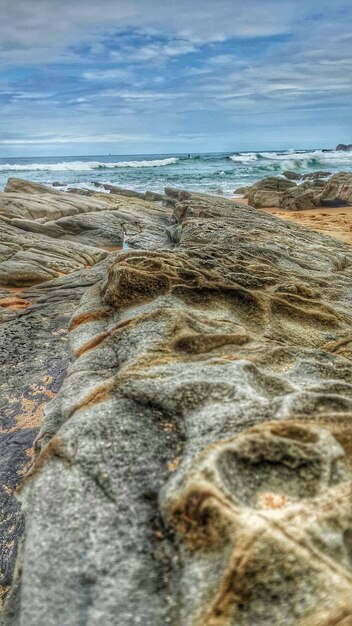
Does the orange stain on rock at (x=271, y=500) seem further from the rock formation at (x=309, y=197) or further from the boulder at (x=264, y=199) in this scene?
the boulder at (x=264, y=199)

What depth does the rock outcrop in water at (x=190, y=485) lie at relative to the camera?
1.90 meters

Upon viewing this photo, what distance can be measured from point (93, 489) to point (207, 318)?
2205mm

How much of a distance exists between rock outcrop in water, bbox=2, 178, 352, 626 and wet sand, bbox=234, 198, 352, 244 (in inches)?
389

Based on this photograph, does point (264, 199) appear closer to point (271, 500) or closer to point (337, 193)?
point (337, 193)

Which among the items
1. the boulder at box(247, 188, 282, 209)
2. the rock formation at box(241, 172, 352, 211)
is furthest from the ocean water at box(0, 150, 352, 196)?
the rock formation at box(241, 172, 352, 211)

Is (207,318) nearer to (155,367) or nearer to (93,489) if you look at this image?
(155,367)

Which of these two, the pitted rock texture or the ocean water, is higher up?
the ocean water

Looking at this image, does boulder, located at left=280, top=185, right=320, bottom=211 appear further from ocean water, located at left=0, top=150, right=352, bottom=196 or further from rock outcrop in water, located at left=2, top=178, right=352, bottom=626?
rock outcrop in water, located at left=2, top=178, right=352, bottom=626

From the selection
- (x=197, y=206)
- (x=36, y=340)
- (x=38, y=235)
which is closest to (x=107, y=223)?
(x=38, y=235)

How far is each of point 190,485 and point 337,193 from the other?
2228cm

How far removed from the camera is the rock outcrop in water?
6.23 ft

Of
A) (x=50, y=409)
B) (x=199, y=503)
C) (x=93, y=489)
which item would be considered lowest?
(x=50, y=409)

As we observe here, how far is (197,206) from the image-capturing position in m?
12.7

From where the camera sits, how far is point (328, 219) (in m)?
18.0
